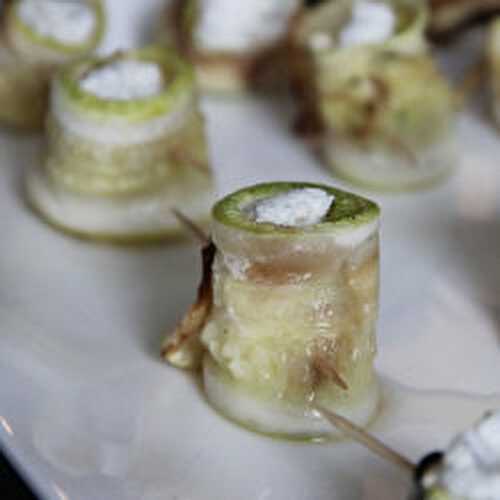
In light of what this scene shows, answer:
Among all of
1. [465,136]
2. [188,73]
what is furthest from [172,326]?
[465,136]

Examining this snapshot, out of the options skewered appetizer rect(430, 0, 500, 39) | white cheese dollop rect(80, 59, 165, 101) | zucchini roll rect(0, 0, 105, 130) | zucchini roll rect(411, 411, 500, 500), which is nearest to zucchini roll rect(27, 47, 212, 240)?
white cheese dollop rect(80, 59, 165, 101)

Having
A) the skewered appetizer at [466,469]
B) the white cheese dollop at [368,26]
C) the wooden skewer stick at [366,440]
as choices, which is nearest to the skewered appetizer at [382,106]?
the white cheese dollop at [368,26]

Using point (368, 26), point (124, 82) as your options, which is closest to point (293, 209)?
point (124, 82)

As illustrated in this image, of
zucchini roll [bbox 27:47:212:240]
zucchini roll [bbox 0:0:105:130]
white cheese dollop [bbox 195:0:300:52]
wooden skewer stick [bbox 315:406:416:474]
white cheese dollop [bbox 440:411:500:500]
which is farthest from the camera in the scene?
white cheese dollop [bbox 195:0:300:52]

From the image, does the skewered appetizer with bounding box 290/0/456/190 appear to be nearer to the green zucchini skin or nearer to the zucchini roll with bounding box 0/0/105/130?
the zucchini roll with bounding box 0/0/105/130

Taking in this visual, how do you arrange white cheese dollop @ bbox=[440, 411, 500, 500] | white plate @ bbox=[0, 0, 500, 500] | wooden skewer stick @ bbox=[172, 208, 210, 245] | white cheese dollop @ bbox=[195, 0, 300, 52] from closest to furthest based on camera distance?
white cheese dollop @ bbox=[440, 411, 500, 500], white plate @ bbox=[0, 0, 500, 500], wooden skewer stick @ bbox=[172, 208, 210, 245], white cheese dollop @ bbox=[195, 0, 300, 52]

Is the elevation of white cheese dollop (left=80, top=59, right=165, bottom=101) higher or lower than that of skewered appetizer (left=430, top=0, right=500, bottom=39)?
higher

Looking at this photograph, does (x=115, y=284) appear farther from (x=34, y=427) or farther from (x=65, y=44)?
(x=65, y=44)
